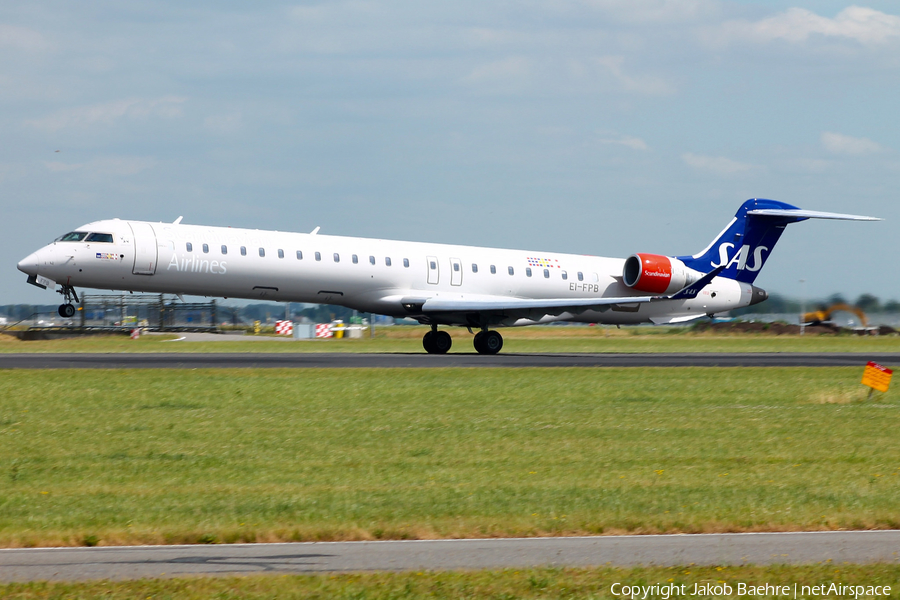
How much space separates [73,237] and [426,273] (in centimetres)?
1193

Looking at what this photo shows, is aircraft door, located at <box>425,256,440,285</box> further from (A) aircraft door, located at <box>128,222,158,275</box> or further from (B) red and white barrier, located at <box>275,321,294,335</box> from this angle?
(B) red and white barrier, located at <box>275,321,294,335</box>

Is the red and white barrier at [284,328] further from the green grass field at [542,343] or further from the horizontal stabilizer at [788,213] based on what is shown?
the horizontal stabilizer at [788,213]

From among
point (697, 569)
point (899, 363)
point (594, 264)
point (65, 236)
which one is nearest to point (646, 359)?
point (594, 264)

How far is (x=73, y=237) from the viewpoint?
30688 mm

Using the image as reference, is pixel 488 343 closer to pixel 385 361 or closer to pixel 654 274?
pixel 385 361

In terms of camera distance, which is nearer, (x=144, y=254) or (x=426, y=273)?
(x=144, y=254)

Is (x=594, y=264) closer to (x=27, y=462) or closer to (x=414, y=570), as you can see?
(x=27, y=462)

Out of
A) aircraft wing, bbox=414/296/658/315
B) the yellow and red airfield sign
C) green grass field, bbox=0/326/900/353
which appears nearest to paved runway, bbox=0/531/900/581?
the yellow and red airfield sign

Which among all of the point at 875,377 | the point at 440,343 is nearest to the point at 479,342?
the point at 440,343

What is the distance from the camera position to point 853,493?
1101 centimetres

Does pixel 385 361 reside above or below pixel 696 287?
below

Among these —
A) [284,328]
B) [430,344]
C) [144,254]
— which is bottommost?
[430,344]

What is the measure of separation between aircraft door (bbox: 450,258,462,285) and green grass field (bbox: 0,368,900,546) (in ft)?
41.6

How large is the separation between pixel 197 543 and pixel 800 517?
5.75 meters
